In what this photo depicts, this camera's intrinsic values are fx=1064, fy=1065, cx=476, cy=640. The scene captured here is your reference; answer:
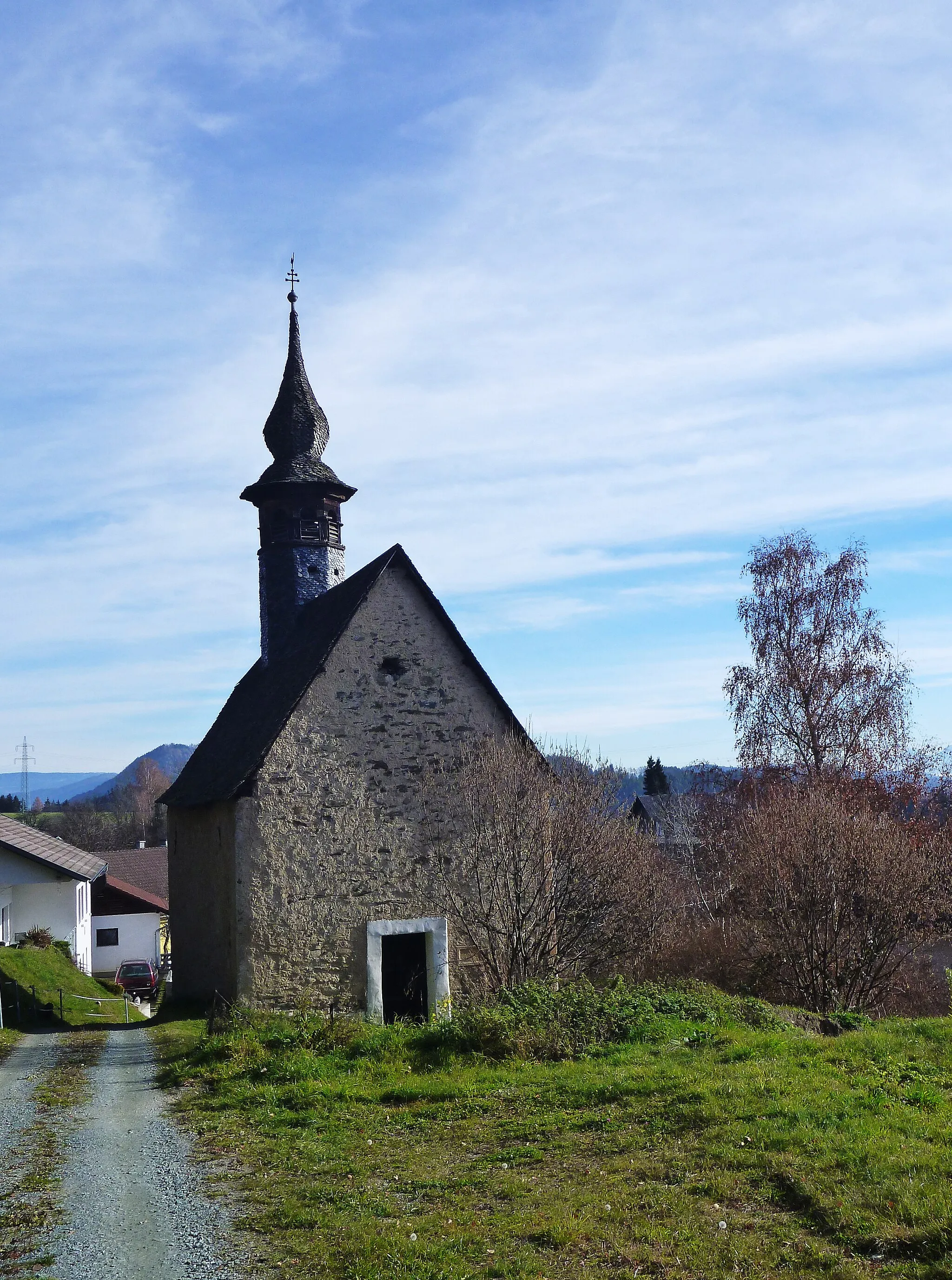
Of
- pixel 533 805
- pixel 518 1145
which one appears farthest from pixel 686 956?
pixel 518 1145

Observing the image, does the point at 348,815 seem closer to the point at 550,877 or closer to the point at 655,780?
the point at 550,877

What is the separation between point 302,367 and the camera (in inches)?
851

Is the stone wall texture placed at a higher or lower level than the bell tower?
lower

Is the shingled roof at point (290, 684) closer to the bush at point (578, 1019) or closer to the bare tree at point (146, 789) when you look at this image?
the bush at point (578, 1019)

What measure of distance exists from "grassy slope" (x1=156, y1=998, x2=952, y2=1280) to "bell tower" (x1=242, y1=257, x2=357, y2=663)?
9.46 metres

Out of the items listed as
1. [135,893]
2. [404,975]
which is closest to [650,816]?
[135,893]

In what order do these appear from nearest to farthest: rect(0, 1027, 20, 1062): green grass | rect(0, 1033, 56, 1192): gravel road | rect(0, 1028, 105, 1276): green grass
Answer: rect(0, 1028, 105, 1276): green grass, rect(0, 1033, 56, 1192): gravel road, rect(0, 1027, 20, 1062): green grass

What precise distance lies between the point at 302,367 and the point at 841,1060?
54.1 feet

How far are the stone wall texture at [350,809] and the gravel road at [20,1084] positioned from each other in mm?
2720

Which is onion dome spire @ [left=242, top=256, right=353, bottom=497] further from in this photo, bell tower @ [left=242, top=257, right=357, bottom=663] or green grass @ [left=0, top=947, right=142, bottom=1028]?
green grass @ [left=0, top=947, right=142, bottom=1028]

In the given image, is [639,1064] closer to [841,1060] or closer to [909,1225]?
[841,1060]

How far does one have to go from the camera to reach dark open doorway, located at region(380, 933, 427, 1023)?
51.0 ft

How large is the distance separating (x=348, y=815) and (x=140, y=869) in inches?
1587

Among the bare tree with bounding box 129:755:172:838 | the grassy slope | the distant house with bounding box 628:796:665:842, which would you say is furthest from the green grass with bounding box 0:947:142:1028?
the bare tree with bounding box 129:755:172:838
